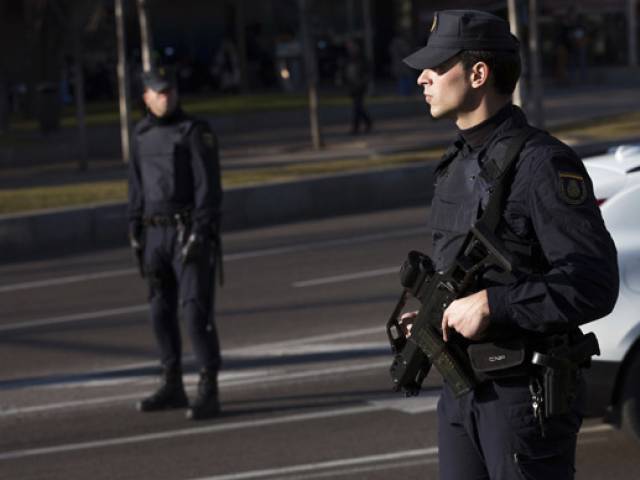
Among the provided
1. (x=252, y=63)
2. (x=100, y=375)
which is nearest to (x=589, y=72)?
(x=252, y=63)

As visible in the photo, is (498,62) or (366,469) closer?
(498,62)

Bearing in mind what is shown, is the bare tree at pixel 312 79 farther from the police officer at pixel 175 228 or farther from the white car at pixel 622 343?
the white car at pixel 622 343

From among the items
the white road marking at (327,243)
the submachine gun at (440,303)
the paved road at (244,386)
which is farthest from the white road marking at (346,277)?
the submachine gun at (440,303)

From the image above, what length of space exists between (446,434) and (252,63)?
40.6 m

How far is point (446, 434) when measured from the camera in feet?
12.7

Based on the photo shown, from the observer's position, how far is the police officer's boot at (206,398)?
7.82 meters

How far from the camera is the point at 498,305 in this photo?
3.55 m

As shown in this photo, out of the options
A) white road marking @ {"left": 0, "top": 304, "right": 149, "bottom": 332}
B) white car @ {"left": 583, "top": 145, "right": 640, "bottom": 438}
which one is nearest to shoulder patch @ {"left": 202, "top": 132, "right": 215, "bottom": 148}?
white car @ {"left": 583, "top": 145, "right": 640, "bottom": 438}

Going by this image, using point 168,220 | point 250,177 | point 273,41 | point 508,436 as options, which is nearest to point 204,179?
point 168,220

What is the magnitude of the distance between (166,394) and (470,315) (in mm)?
4719

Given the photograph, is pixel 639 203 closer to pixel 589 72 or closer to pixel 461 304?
pixel 461 304

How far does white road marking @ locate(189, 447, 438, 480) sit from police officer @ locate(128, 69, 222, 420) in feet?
3.86

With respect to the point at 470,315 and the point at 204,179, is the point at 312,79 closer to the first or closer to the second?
the point at 204,179

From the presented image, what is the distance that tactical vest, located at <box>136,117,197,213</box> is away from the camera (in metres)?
7.89
